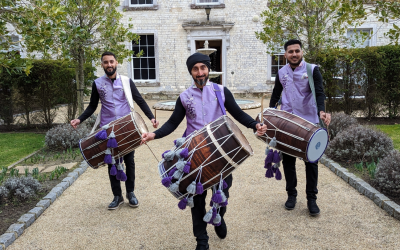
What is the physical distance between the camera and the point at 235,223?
366 cm

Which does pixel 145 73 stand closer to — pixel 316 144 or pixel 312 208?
pixel 312 208

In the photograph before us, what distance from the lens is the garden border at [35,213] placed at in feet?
11.2

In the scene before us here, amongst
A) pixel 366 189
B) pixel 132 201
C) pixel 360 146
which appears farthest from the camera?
pixel 360 146

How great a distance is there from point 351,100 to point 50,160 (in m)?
6.95

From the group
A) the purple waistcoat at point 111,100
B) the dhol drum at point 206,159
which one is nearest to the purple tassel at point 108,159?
the purple waistcoat at point 111,100

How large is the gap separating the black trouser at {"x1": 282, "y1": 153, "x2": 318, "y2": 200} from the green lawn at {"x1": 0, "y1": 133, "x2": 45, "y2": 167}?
4.82 meters

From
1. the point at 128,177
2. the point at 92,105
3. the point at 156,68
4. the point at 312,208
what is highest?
the point at 156,68

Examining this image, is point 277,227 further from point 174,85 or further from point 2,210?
point 174,85

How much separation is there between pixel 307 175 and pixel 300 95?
86cm

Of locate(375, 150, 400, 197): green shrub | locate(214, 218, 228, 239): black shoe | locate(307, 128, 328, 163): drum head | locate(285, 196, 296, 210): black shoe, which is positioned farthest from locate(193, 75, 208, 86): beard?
locate(375, 150, 400, 197): green shrub

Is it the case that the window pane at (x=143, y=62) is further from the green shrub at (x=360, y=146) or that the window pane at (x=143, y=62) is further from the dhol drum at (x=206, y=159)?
the dhol drum at (x=206, y=159)

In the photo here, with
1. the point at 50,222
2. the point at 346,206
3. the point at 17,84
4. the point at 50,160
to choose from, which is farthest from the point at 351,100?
the point at 17,84

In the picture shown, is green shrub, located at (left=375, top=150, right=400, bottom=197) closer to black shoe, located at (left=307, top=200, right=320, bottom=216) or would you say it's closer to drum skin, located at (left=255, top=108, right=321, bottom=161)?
black shoe, located at (left=307, top=200, right=320, bottom=216)

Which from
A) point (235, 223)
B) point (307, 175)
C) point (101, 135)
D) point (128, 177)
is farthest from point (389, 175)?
point (101, 135)
